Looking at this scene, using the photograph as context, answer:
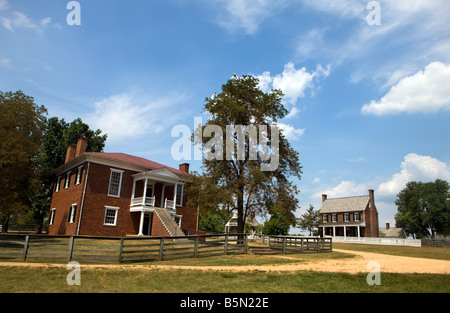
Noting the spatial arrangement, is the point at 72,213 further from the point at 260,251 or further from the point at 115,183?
the point at 260,251

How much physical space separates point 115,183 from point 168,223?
21.9ft

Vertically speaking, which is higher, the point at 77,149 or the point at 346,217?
the point at 77,149

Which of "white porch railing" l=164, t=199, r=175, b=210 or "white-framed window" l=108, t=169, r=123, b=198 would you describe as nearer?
"white-framed window" l=108, t=169, r=123, b=198

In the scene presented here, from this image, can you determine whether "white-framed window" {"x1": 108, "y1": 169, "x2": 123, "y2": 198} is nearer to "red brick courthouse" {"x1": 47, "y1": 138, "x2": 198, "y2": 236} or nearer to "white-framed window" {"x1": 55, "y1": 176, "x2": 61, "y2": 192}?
"red brick courthouse" {"x1": 47, "y1": 138, "x2": 198, "y2": 236}

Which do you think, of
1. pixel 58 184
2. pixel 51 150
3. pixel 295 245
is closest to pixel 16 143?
pixel 58 184

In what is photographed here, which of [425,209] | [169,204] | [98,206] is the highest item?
[425,209]

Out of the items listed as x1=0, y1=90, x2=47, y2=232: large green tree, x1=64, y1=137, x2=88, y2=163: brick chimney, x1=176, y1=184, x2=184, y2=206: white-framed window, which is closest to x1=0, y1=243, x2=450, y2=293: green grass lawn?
x1=0, y1=90, x2=47, y2=232: large green tree

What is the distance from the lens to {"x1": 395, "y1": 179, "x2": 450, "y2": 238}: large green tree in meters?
67.1

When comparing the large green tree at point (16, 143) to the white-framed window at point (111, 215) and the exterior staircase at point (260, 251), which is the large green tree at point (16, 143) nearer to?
the white-framed window at point (111, 215)

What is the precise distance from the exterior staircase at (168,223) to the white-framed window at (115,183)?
429 centimetres

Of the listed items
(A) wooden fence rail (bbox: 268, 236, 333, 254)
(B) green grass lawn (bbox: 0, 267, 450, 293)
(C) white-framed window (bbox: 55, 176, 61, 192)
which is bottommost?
(B) green grass lawn (bbox: 0, 267, 450, 293)

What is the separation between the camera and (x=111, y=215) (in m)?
28.2

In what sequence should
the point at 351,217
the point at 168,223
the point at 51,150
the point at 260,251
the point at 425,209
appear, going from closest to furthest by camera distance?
1. the point at 260,251
2. the point at 168,223
3. the point at 51,150
4. the point at 351,217
5. the point at 425,209

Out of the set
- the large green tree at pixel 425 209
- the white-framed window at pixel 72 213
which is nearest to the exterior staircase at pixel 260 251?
the white-framed window at pixel 72 213
